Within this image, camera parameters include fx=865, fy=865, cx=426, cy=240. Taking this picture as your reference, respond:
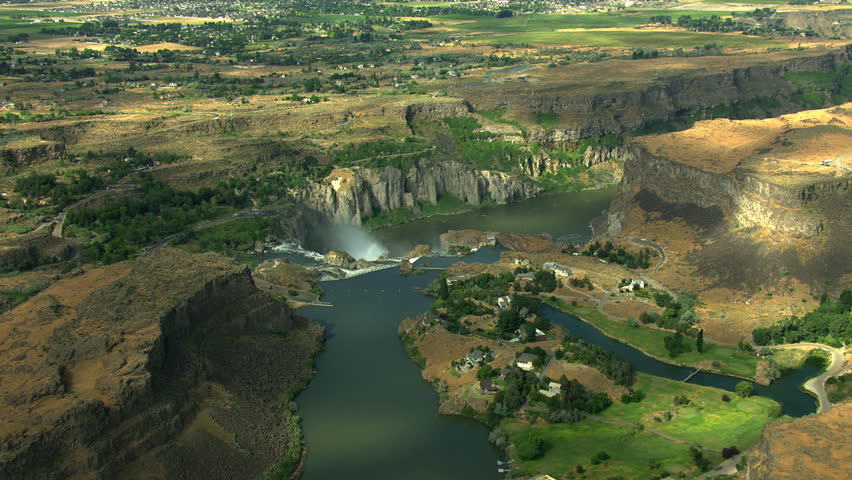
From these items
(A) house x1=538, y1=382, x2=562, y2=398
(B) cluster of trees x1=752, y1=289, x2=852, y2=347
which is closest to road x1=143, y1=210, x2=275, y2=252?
Answer: (A) house x1=538, y1=382, x2=562, y2=398

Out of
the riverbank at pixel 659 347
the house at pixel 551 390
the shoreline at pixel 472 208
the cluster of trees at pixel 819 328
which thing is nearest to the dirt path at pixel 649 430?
the house at pixel 551 390

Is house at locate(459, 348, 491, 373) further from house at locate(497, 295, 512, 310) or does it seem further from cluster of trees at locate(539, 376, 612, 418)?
house at locate(497, 295, 512, 310)

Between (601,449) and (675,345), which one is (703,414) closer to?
(601,449)

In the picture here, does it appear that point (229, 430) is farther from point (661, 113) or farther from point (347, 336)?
point (661, 113)

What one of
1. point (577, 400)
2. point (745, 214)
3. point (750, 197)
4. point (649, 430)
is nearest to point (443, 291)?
point (577, 400)

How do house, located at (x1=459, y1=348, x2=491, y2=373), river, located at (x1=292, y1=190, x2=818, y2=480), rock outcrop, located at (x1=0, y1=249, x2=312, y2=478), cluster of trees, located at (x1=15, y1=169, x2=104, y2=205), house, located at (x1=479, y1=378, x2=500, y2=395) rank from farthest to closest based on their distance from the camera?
cluster of trees, located at (x1=15, y1=169, x2=104, y2=205) → house, located at (x1=459, y1=348, x2=491, y2=373) → house, located at (x1=479, y1=378, x2=500, y2=395) → river, located at (x1=292, y1=190, x2=818, y2=480) → rock outcrop, located at (x1=0, y1=249, x2=312, y2=478)

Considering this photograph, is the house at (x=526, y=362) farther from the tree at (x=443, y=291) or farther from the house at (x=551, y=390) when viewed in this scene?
the tree at (x=443, y=291)
